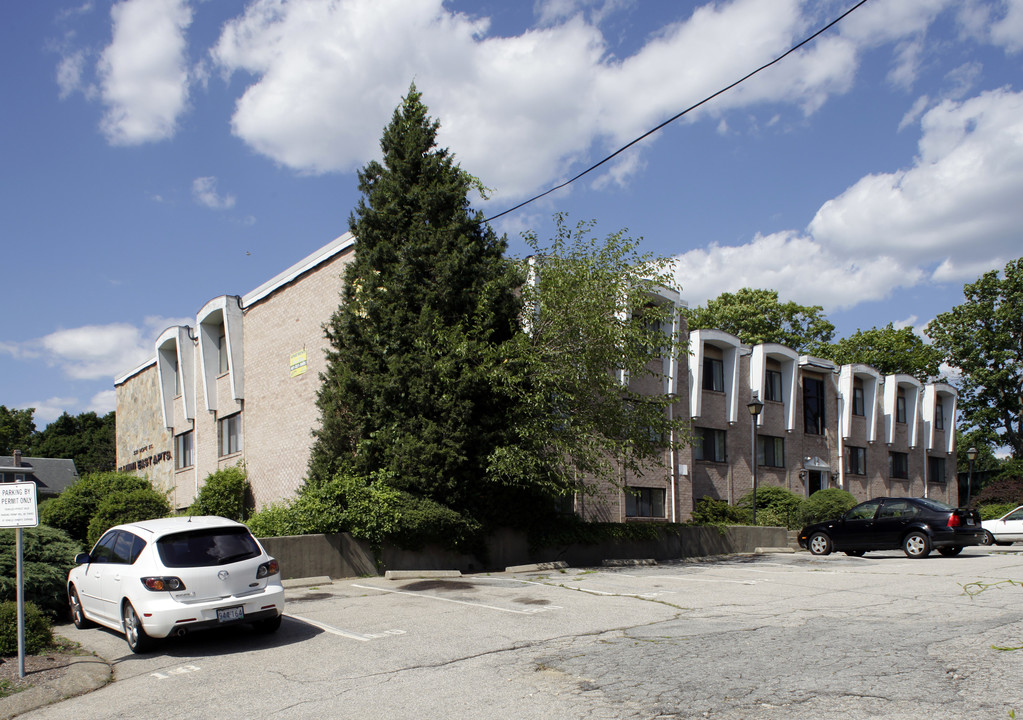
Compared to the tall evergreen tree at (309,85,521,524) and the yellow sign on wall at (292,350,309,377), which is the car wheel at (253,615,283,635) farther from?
the yellow sign on wall at (292,350,309,377)

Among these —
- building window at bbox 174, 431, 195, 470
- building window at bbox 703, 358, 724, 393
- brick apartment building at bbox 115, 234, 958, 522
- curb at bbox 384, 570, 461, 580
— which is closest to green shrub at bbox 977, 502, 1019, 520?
brick apartment building at bbox 115, 234, 958, 522

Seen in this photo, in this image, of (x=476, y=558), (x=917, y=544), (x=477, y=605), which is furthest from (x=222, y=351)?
(x=917, y=544)

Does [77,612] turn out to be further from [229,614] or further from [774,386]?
[774,386]

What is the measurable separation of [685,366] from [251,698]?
24.3 m

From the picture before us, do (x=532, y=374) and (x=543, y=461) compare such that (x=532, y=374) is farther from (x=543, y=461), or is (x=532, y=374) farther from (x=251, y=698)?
(x=251, y=698)

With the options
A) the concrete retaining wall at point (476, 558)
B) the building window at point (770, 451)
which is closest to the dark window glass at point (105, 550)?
the concrete retaining wall at point (476, 558)

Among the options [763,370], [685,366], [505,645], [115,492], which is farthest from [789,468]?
[505,645]

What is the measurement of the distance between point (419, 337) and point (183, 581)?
9.44 metres

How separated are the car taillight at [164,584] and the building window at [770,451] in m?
27.5

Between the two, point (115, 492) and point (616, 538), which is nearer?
point (616, 538)

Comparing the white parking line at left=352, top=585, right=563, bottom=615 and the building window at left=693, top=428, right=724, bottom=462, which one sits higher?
the building window at left=693, top=428, right=724, bottom=462

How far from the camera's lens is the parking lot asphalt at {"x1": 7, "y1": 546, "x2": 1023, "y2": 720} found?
6.48 metres

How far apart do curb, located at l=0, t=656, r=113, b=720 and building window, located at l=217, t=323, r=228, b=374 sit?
71.0 feet

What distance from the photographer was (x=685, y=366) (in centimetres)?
2989
